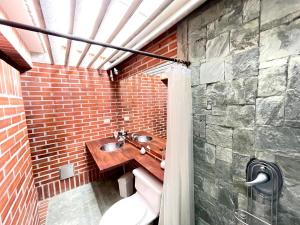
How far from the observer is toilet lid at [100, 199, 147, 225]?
1256 mm

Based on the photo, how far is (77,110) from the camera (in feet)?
7.52

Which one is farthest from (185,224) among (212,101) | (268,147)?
(212,101)

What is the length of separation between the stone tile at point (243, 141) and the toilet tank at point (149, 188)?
82cm

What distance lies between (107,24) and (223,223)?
1910 millimetres

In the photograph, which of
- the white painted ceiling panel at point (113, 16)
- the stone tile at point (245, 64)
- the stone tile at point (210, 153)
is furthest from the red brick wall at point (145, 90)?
the stone tile at point (210, 153)

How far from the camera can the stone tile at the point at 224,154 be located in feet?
3.16

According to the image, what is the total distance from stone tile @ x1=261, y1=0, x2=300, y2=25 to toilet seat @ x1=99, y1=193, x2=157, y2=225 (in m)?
1.73

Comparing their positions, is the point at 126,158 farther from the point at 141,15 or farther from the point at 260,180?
the point at 141,15

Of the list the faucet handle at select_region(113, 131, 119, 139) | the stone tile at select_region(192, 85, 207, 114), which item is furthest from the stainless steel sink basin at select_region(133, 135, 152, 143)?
the stone tile at select_region(192, 85, 207, 114)

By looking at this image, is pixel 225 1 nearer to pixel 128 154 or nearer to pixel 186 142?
pixel 186 142

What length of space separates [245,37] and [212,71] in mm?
269

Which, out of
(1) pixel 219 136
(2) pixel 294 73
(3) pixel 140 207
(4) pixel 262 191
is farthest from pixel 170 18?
(3) pixel 140 207

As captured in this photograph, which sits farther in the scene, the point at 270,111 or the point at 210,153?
the point at 210,153

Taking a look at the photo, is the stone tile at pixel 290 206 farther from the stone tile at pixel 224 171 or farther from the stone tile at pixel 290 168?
the stone tile at pixel 224 171
